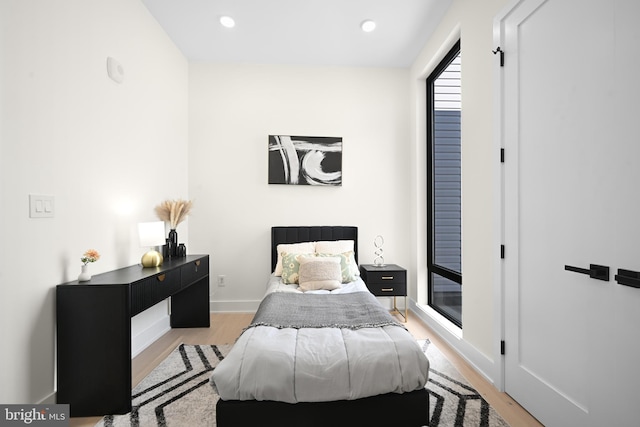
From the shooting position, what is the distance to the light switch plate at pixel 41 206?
1.78 metres

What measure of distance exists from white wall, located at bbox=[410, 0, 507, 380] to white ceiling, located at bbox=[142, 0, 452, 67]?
1.37 feet

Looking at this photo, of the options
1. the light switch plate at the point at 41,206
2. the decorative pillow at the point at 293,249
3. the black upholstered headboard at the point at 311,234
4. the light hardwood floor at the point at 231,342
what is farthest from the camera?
the black upholstered headboard at the point at 311,234

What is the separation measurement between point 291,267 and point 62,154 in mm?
2016

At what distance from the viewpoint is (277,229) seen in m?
3.82

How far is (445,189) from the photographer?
11.5 feet

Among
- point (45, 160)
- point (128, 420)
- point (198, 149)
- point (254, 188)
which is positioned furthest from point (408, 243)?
point (45, 160)

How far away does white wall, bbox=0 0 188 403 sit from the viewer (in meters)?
1.67

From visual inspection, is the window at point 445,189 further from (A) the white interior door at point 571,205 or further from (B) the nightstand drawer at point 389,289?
(A) the white interior door at point 571,205

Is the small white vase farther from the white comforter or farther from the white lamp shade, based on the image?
the white comforter

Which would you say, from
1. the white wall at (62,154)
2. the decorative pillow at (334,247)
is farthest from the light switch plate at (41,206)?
the decorative pillow at (334,247)

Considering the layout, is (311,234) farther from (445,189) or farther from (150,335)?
(150,335)

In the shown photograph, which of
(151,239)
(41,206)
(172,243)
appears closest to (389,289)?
(172,243)

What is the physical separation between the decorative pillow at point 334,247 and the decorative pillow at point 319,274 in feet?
1.42

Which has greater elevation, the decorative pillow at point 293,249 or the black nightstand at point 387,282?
the decorative pillow at point 293,249
